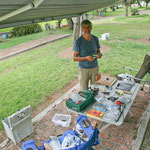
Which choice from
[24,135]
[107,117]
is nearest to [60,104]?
[24,135]

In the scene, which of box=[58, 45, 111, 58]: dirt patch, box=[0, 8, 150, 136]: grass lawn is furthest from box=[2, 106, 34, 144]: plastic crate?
box=[58, 45, 111, 58]: dirt patch

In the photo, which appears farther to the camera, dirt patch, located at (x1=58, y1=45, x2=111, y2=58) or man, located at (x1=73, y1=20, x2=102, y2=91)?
dirt patch, located at (x1=58, y1=45, x2=111, y2=58)

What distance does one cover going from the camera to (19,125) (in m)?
3.11

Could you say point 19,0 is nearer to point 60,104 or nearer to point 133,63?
point 60,104

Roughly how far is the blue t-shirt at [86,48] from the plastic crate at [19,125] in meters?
1.53

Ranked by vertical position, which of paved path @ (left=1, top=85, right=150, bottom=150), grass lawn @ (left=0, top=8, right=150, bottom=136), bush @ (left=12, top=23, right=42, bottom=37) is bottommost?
paved path @ (left=1, top=85, right=150, bottom=150)

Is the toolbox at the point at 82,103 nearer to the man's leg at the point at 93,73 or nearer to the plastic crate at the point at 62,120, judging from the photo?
the man's leg at the point at 93,73

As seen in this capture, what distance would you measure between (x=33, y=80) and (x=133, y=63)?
437 cm

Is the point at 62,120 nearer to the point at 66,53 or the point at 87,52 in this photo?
the point at 87,52

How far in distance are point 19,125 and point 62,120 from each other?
39.2 inches

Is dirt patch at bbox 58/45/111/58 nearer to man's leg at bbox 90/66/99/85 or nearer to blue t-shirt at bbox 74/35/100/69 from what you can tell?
man's leg at bbox 90/66/99/85

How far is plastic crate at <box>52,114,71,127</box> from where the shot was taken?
3.47 m

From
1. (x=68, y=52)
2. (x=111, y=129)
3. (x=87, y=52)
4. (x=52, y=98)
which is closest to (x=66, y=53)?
(x=68, y=52)

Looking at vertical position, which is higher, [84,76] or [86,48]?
[86,48]
